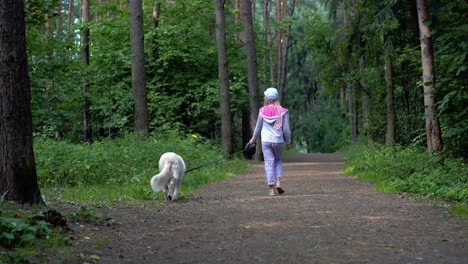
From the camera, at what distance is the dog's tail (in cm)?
959

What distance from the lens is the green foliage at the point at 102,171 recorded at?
34.7 feet

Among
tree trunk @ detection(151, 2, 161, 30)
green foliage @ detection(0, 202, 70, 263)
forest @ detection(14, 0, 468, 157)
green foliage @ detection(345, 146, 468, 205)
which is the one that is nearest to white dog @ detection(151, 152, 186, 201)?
green foliage @ detection(0, 202, 70, 263)

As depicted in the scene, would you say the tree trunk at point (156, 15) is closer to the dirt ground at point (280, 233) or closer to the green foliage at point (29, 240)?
the dirt ground at point (280, 233)

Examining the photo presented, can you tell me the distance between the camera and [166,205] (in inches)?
371

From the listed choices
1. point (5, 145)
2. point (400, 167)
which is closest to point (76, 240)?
point (5, 145)

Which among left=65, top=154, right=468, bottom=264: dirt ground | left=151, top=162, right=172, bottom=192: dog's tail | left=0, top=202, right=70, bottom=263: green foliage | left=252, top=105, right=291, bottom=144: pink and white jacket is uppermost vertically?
left=252, top=105, right=291, bottom=144: pink and white jacket

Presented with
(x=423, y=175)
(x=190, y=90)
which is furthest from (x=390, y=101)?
(x=423, y=175)

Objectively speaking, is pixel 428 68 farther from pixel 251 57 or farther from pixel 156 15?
pixel 156 15

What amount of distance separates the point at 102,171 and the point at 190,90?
14.9m

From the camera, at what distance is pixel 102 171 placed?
12695 mm

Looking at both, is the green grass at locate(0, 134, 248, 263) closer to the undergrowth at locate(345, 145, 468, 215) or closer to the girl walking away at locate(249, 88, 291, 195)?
the girl walking away at locate(249, 88, 291, 195)

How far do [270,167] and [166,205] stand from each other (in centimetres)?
260

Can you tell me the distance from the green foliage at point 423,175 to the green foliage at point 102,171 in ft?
14.4

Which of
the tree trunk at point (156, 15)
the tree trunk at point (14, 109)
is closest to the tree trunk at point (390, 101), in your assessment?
the tree trunk at point (156, 15)
